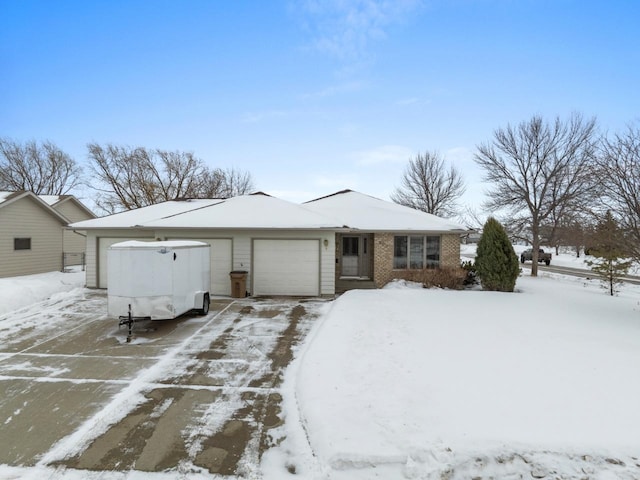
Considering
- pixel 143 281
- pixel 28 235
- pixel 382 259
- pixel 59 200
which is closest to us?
pixel 143 281

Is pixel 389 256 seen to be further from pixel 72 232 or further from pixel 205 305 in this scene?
pixel 72 232

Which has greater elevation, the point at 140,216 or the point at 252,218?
the point at 140,216

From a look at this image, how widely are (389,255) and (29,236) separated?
18.9 m

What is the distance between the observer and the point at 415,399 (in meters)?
4.00

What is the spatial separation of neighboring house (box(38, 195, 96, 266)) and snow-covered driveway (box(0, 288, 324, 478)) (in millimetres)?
14913

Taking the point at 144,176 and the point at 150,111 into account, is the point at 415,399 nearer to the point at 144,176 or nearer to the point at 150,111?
the point at 150,111

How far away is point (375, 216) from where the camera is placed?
48.7 ft

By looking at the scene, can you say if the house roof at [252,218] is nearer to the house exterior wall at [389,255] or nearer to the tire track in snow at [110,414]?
the house exterior wall at [389,255]

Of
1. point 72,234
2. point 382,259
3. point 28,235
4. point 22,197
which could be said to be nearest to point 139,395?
point 382,259

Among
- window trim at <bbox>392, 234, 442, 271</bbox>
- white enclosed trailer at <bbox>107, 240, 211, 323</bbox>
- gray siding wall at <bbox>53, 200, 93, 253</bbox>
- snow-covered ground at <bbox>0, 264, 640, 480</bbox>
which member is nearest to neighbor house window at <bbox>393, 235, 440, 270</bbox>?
window trim at <bbox>392, 234, 442, 271</bbox>

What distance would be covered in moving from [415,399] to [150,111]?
1797 cm

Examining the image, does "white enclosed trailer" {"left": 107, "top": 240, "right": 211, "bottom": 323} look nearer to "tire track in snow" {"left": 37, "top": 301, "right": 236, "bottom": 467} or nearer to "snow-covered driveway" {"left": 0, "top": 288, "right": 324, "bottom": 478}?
"snow-covered driveway" {"left": 0, "top": 288, "right": 324, "bottom": 478}

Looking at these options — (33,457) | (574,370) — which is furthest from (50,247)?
(574,370)

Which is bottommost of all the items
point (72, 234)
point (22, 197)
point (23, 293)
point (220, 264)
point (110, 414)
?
point (110, 414)
